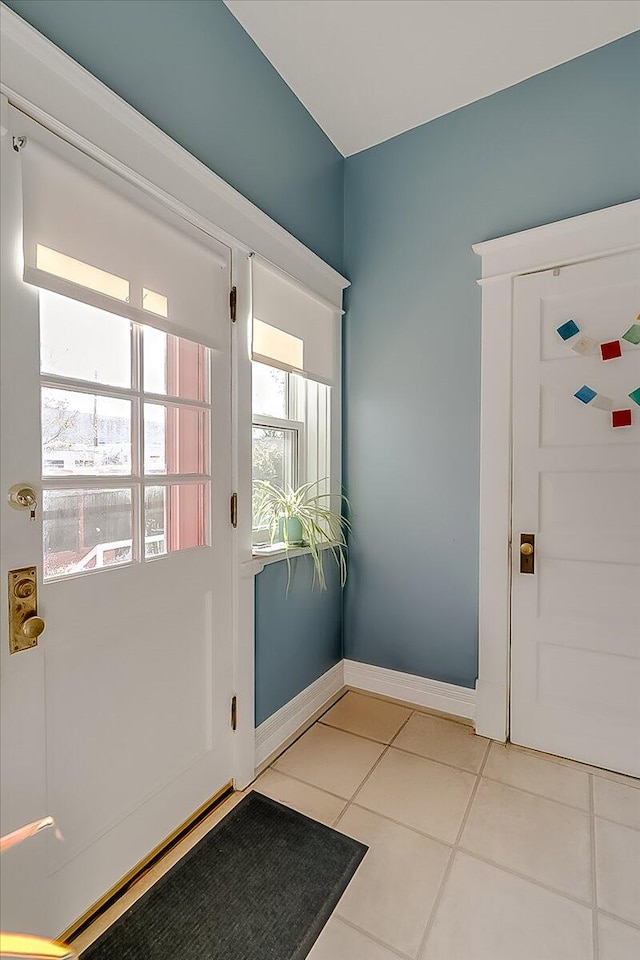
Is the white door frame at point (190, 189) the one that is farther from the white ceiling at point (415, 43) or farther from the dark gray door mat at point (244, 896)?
the white ceiling at point (415, 43)

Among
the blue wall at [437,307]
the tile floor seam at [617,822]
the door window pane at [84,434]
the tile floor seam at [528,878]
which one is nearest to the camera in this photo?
the door window pane at [84,434]

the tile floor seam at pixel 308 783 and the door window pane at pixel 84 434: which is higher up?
the door window pane at pixel 84 434

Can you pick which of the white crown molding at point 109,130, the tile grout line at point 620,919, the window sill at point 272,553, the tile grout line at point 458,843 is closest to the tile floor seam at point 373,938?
the tile grout line at point 458,843

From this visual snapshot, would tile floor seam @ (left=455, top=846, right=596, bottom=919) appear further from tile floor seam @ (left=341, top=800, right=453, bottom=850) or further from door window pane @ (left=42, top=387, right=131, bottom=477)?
door window pane @ (left=42, top=387, right=131, bottom=477)

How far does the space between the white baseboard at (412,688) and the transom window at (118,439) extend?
137cm

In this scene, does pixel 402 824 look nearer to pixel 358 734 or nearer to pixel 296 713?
pixel 358 734

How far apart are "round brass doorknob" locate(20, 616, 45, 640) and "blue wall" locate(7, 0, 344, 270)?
140 centimetres

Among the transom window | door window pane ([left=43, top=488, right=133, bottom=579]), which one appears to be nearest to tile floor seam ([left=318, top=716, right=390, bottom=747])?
the transom window

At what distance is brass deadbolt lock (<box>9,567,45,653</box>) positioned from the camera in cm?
112

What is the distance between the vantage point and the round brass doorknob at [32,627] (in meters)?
1.13

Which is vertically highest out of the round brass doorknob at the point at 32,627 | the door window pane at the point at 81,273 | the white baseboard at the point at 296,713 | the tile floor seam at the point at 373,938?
the door window pane at the point at 81,273

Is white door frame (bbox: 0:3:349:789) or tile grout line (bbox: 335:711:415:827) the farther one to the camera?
tile grout line (bbox: 335:711:415:827)

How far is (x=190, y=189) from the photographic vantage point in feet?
5.08

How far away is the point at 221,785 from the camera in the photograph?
5.73 ft
